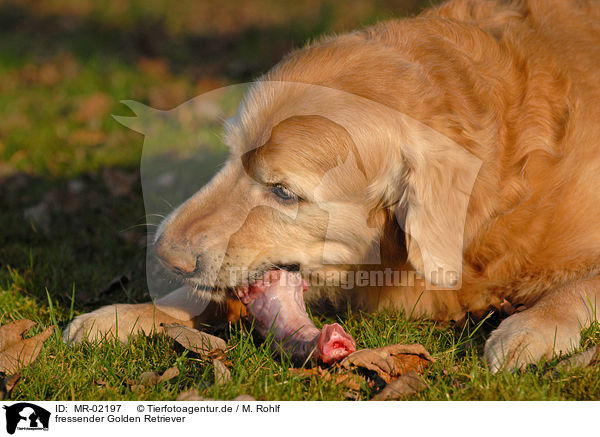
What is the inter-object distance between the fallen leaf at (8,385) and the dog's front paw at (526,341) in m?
1.82

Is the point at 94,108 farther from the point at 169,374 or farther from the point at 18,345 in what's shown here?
the point at 169,374

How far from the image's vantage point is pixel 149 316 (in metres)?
3.22

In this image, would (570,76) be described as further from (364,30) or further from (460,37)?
(364,30)

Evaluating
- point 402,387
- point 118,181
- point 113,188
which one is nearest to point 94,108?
point 118,181

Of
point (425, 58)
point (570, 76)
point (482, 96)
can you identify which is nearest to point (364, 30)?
point (425, 58)

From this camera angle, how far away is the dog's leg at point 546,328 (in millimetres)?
2658

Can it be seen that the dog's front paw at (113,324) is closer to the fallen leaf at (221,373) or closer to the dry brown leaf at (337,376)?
the fallen leaf at (221,373)

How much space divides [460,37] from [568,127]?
641 millimetres

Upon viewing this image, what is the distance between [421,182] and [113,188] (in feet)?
9.78

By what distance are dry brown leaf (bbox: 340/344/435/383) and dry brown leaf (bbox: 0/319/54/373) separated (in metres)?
1.29

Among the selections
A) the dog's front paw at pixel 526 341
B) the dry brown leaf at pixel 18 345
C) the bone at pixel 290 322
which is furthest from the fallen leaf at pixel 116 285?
the dog's front paw at pixel 526 341
